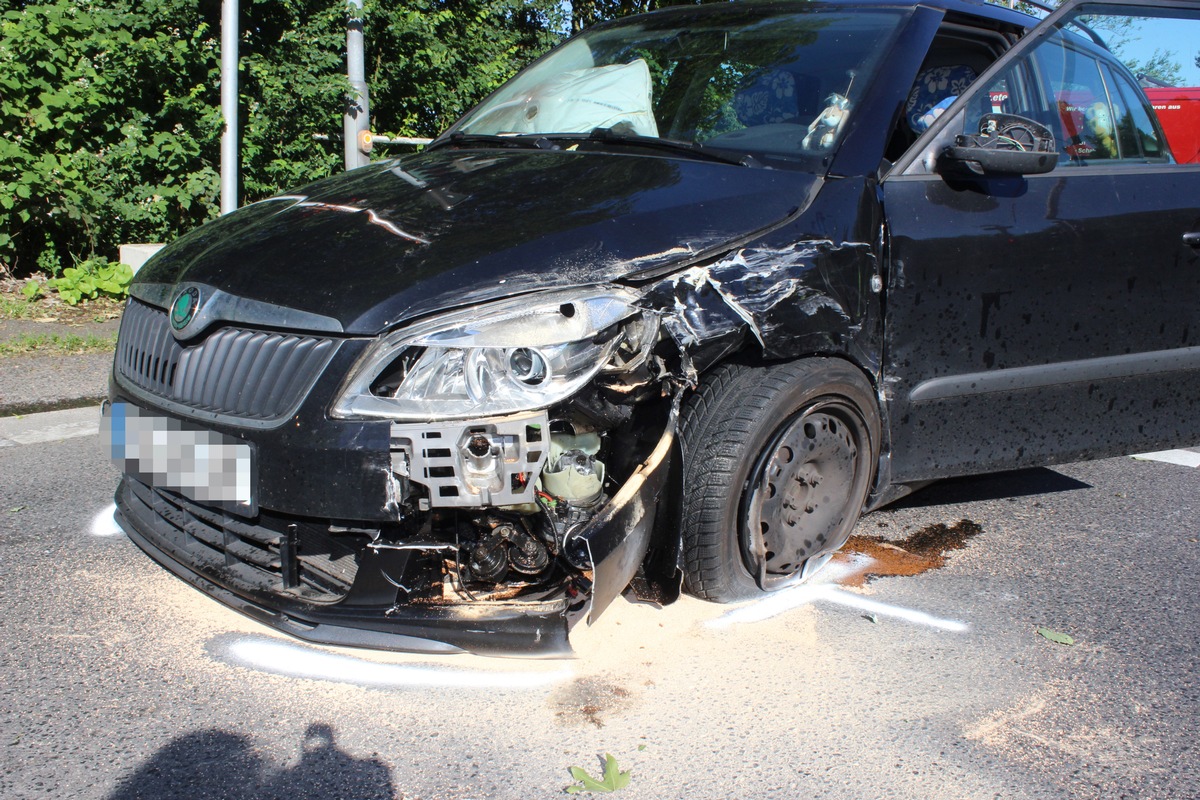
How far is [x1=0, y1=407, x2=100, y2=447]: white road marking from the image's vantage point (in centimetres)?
498

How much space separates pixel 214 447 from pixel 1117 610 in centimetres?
281

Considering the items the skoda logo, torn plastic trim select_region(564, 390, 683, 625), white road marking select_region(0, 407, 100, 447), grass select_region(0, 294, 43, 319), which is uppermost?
the skoda logo

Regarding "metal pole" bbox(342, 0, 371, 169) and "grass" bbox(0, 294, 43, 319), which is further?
"metal pole" bbox(342, 0, 371, 169)

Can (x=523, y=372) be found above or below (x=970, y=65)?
below

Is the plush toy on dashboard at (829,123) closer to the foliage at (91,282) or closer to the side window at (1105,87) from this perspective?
the side window at (1105,87)

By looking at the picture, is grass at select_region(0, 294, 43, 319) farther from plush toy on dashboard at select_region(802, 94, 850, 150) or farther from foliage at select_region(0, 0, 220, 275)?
plush toy on dashboard at select_region(802, 94, 850, 150)

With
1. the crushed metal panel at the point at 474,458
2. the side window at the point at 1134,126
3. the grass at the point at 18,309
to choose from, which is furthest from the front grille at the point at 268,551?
the grass at the point at 18,309

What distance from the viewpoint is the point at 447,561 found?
8.50ft

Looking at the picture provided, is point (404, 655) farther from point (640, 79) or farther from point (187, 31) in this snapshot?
point (187, 31)

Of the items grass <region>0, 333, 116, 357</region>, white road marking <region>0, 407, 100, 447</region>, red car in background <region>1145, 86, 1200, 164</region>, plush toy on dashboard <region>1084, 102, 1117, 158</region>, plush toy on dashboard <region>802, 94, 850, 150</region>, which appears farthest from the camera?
grass <region>0, 333, 116, 357</region>

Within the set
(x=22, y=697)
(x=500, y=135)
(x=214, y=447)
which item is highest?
(x=500, y=135)

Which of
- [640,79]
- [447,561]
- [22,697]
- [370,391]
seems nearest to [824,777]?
[447,561]

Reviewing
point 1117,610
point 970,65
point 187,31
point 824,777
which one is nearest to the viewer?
point 824,777

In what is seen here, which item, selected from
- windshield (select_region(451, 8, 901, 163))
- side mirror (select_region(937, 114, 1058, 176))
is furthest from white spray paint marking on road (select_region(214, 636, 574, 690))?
side mirror (select_region(937, 114, 1058, 176))
